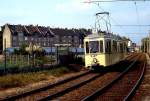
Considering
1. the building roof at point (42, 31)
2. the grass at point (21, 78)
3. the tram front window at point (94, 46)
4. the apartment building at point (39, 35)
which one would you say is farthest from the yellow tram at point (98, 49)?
the building roof at point (42, 31)

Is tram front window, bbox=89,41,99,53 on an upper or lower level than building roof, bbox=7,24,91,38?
lower

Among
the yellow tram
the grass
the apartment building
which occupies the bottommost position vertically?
the grass

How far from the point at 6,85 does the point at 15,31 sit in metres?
123

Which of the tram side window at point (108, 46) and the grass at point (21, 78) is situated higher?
the tram side window at point (108, 46)

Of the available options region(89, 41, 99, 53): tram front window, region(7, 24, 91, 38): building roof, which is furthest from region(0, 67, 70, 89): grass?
region(7, 24, 91, 38): building roof

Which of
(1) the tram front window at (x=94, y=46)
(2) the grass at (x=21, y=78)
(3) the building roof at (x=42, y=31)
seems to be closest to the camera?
(2) the grass at (x=21, y=78)

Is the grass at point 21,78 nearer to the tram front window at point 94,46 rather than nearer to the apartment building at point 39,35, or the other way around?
the tram front window at point 94,46

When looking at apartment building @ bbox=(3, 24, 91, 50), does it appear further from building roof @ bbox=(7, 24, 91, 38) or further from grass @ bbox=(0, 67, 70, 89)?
grass @ bbox=(0, 67, 70, 89)

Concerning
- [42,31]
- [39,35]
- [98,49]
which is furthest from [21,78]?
[42,31]

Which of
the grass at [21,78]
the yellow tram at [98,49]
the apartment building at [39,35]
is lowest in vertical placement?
the grass at [21,78]

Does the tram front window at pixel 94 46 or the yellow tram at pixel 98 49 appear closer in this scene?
the yellow tram at pixel 98 49

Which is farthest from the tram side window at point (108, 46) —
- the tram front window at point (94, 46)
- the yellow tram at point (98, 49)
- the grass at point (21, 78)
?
the grass at point (21, 78)

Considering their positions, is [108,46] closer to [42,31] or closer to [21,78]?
[21,78]

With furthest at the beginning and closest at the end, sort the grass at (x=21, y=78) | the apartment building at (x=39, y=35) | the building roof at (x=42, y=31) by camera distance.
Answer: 1. the building roof at (x=42, y=31)
2. the apartment building at (x=39, y=35)
3. the grass at (x=21, y=78)
